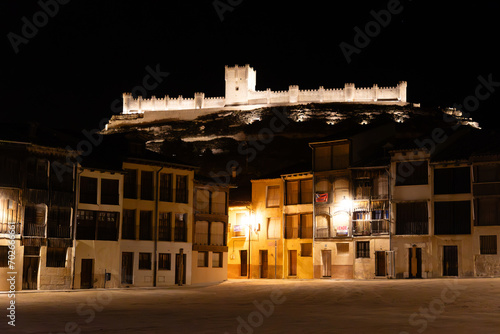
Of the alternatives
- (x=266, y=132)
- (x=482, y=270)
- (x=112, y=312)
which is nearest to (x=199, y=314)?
(x=112, y=312)

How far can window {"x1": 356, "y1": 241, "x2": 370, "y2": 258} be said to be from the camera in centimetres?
5215

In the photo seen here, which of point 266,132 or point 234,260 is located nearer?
point 234,260

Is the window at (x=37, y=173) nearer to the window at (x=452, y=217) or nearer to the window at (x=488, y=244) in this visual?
the window at (x=452, y=217)

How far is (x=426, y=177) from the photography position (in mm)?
48969

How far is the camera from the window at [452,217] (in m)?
46.9

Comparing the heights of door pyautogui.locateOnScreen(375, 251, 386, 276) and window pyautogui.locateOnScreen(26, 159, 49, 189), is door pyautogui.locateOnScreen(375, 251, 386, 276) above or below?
below

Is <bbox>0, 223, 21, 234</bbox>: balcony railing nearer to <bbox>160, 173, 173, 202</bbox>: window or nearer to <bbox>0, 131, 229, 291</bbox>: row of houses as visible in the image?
<bbox>0, 131, 229, 291</bbox>: row of houses

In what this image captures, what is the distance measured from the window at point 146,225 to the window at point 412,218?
Answer: 17.6 metres

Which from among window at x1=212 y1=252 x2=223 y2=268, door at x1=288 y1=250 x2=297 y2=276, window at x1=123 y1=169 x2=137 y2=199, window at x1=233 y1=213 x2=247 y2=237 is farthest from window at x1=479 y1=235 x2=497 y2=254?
window at x1=123 y1=169 x2=137 y2=199

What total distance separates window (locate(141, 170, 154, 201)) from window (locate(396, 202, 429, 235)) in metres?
17.7

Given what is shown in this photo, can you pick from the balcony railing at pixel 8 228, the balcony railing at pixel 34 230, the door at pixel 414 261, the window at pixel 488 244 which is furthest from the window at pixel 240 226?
the balcony railing at pixel 8 228

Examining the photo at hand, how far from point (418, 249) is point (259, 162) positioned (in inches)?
2717

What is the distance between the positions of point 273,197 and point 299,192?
9.89 ft

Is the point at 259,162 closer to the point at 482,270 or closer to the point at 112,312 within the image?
the point at 482,270
